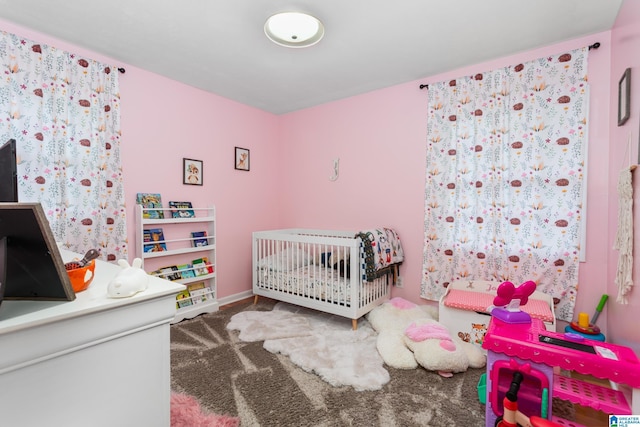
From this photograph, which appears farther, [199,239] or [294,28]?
[199,239]

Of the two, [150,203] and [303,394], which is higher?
[150,203]

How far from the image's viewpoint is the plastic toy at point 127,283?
852 millimetres

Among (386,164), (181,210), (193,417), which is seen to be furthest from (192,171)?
(193,417)

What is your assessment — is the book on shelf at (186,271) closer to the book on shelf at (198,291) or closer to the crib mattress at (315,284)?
the book on shelf at (198,291)

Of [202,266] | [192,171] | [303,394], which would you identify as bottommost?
[303,394]

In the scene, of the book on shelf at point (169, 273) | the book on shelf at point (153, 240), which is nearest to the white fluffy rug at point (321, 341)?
the book on shelf at point (169, 273)

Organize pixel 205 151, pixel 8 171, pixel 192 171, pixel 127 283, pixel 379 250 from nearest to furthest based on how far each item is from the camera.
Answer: pixel 127 283
pixel 8 171
pixel 379 250
pixel 192 171
pixel 205 151

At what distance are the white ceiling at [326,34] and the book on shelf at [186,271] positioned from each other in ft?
6.08

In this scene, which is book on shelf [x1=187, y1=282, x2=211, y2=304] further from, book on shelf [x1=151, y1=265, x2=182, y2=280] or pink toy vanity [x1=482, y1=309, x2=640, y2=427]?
pink toy vanity [x1=482, y1=309, x2=640, y2=427]

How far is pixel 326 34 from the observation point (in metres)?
2.18

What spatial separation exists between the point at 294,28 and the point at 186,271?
2.37 metres

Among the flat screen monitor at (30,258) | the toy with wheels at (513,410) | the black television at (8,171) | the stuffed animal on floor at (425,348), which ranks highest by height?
the black television at (8,171)

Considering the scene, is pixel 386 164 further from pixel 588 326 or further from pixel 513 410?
pixel 513 410

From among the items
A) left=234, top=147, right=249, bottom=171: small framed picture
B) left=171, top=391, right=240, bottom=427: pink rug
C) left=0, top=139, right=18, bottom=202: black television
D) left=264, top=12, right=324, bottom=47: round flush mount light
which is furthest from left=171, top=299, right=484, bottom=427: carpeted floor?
left=264, top=12, right=324, bottom=47: round flush mount light
